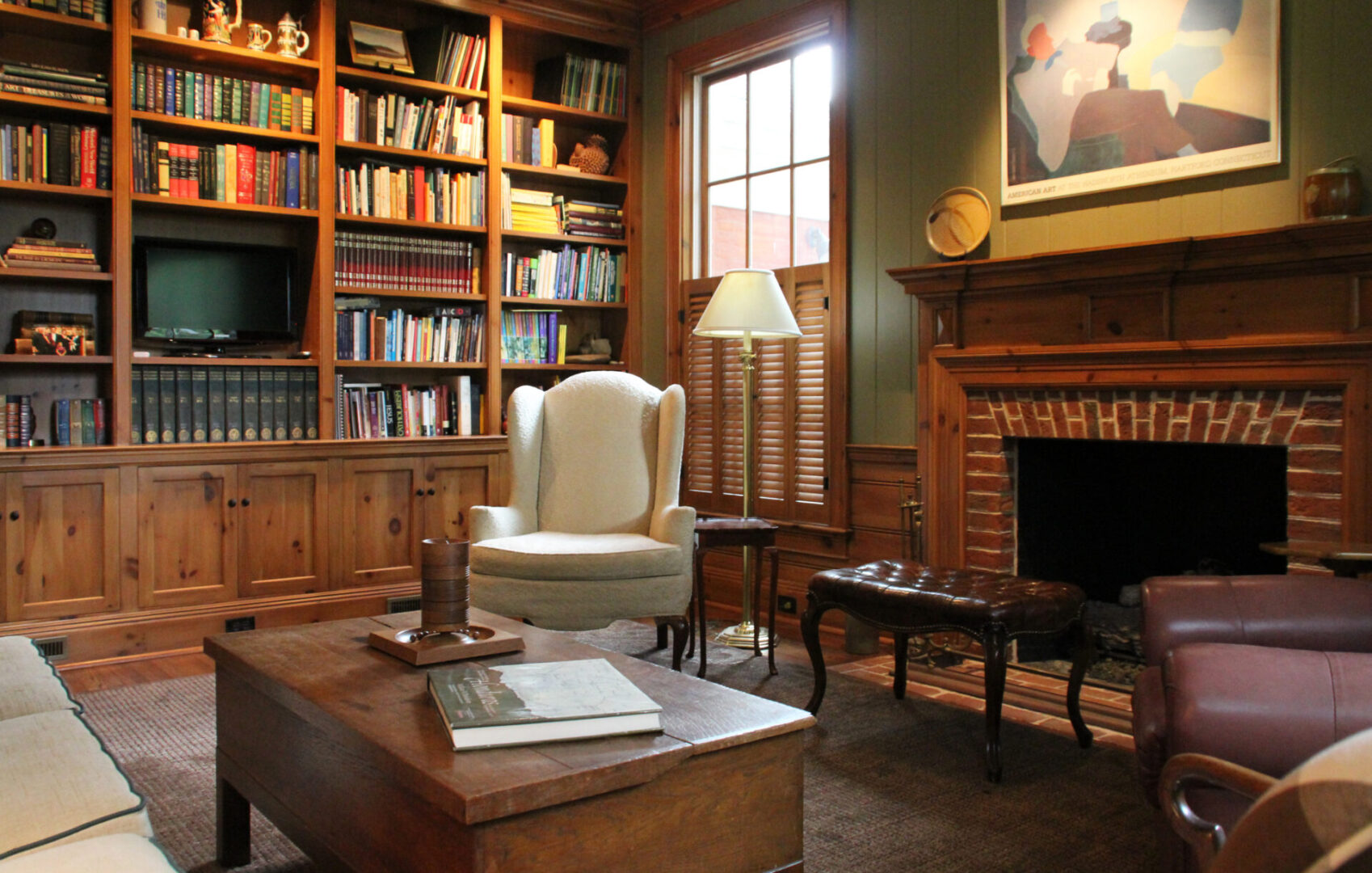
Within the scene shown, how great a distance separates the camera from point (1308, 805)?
0.59 meters

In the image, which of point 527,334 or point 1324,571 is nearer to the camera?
point 1324,571

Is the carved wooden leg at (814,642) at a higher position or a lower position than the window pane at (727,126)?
lower

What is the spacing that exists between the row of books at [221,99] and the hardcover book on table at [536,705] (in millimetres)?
3248

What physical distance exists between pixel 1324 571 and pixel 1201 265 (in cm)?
89

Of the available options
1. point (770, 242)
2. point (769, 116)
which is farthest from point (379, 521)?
point (769, 116)

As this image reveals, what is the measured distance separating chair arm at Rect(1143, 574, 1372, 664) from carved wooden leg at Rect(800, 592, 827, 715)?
42.3 inches

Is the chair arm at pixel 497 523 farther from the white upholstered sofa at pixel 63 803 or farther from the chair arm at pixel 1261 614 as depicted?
the chair arm at pixel 1261 614

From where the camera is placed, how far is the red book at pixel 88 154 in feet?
12.4

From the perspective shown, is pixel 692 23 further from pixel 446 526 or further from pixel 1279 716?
pixel 1279 716

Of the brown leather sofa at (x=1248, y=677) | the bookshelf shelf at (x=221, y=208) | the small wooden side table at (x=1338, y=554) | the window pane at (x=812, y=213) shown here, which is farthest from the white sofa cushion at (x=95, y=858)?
the window pane at (x=812, y=213)

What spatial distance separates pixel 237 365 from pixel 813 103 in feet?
8.49

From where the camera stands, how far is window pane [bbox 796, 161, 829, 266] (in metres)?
4.26

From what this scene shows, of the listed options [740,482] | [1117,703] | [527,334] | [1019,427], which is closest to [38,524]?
[527,334]

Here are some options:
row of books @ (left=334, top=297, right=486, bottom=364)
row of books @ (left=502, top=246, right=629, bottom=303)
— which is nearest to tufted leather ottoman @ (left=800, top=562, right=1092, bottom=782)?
row of books @ (left=334, top=297, right=486, bottom=364)
